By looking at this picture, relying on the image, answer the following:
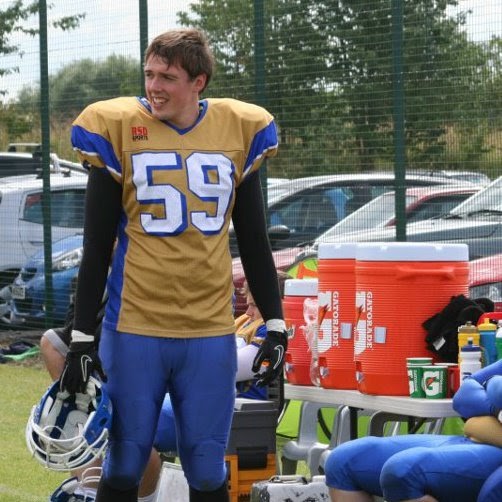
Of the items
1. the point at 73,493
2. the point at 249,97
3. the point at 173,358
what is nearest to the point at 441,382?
the point at 173,358

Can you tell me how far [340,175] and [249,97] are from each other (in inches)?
45.3

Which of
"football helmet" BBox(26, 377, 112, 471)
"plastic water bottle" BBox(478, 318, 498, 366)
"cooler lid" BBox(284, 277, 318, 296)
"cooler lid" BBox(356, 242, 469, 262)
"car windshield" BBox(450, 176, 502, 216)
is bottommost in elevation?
"football helmet" BBox(26, 377, 112, 471)

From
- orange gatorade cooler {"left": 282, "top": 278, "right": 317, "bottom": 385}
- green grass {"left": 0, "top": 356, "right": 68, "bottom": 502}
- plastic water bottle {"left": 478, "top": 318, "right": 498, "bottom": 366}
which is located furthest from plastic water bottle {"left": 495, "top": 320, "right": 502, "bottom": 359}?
green grass {"left": 0, "top": 356, "right": 68, "bottom": 502}

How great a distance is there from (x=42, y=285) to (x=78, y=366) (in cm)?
894

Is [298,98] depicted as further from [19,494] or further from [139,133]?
[139,133]

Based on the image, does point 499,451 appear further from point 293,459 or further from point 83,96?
point 83,96

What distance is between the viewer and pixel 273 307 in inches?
190

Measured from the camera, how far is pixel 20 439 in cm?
854

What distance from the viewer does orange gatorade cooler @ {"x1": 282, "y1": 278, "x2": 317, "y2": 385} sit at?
19.3ft

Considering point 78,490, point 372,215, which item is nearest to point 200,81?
point 78,490

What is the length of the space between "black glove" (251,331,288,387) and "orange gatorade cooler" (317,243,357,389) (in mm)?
841

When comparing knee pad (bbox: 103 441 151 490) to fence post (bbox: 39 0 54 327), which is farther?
fence post (bbox: 39 0 54 327)

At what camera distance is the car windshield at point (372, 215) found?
9.80 metres

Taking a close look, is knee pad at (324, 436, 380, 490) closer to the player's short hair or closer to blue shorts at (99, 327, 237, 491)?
blue shorts at (99, 327, 237, 491)
